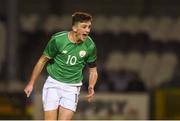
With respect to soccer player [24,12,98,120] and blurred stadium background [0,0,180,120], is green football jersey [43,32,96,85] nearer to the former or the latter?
soccer player [24,12,98,120]

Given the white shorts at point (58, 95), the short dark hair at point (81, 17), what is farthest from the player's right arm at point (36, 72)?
the short dark hair at point (81, 17)

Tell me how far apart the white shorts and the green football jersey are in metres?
0.05

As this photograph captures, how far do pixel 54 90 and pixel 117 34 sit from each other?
442 inches

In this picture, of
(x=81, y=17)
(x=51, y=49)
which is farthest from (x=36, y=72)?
(x=81, y=17)

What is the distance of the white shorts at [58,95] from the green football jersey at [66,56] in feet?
0.17

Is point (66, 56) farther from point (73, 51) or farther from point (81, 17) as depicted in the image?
point (81, 17)

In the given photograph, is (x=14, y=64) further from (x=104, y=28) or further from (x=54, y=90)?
(x=54, y=90)

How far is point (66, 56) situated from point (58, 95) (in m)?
0.39

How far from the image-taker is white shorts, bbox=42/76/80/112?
6266 mm

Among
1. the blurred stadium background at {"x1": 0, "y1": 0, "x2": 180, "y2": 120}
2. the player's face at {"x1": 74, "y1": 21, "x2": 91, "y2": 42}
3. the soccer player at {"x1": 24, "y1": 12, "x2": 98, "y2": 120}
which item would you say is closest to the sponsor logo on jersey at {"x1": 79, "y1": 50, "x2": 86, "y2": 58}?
the soccer player at {"x1": 24, "y1": 12, "x2": 98, "y2": 120}

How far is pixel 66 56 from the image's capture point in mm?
6184

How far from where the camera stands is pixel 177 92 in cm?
1312

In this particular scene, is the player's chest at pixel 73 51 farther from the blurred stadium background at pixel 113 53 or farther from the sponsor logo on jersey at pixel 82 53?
the blurred stadium background at pixel 113 53

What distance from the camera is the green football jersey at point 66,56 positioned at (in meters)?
6.17
